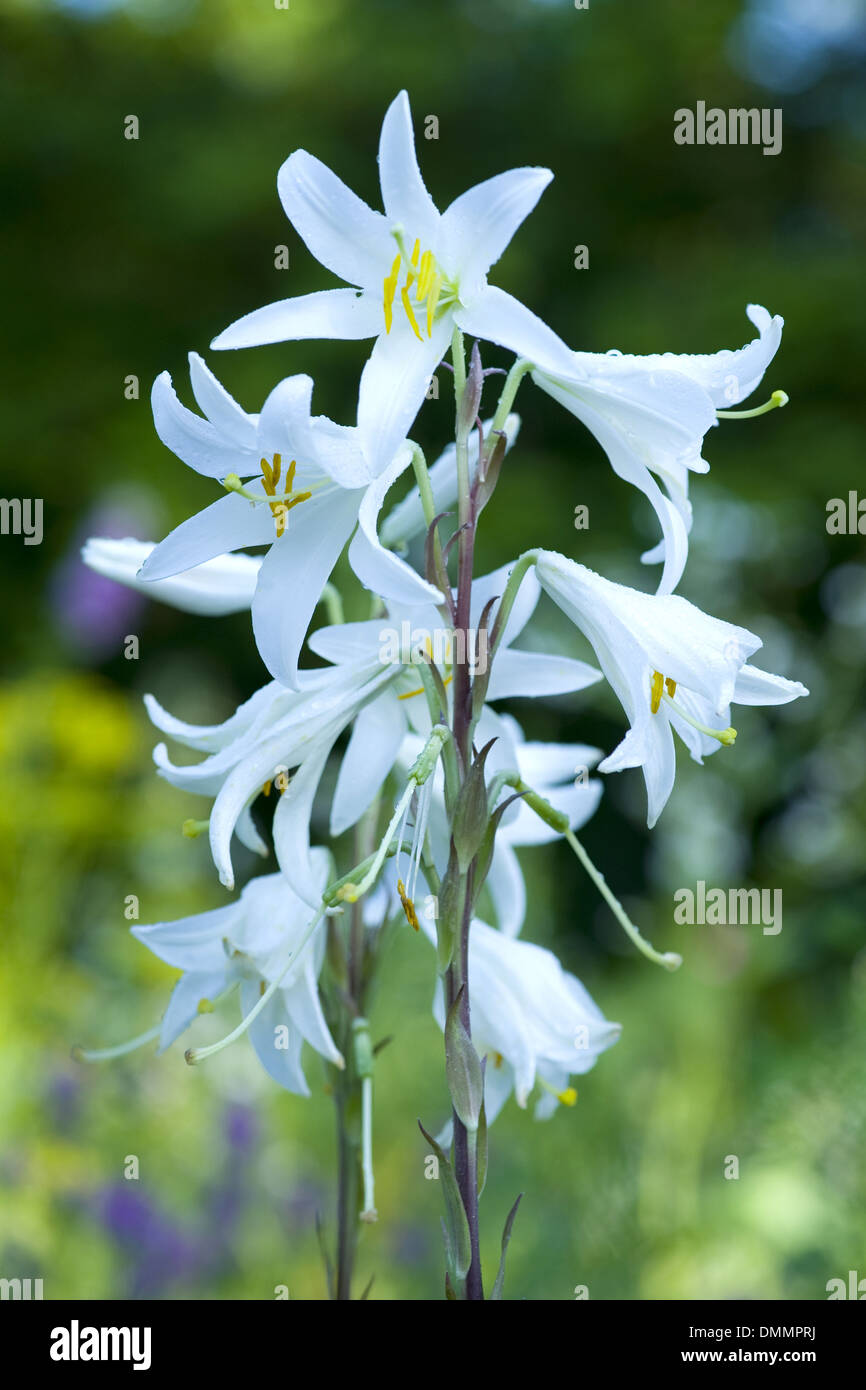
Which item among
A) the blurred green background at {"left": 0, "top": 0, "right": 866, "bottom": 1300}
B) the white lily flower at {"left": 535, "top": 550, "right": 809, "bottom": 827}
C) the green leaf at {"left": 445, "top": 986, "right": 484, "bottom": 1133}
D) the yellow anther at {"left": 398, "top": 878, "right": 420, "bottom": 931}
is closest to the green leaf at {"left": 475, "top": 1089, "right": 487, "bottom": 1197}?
the green leaf at {"left": 445, "top": 986, "right": 484, "bottom": 1133}

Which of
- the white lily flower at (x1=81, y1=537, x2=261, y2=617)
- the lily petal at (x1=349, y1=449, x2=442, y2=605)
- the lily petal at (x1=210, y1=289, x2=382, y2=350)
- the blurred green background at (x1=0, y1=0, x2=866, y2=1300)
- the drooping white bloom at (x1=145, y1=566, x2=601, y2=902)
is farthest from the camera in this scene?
the blurred green background at (x1=0, y1=0, x2=866, y2=1300)

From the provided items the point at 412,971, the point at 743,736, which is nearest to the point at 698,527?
the point at 743,736

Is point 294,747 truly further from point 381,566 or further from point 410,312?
point 410,312

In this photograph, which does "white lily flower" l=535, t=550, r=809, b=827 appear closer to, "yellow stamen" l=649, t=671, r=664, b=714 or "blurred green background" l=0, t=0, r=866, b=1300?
"yellow stamen" l=649, t=671, r=664, b=714

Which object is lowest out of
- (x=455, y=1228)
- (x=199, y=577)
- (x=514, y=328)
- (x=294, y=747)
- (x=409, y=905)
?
(x=455, y=1228)

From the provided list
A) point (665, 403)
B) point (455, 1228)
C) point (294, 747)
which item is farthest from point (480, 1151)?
point (665, 403)
